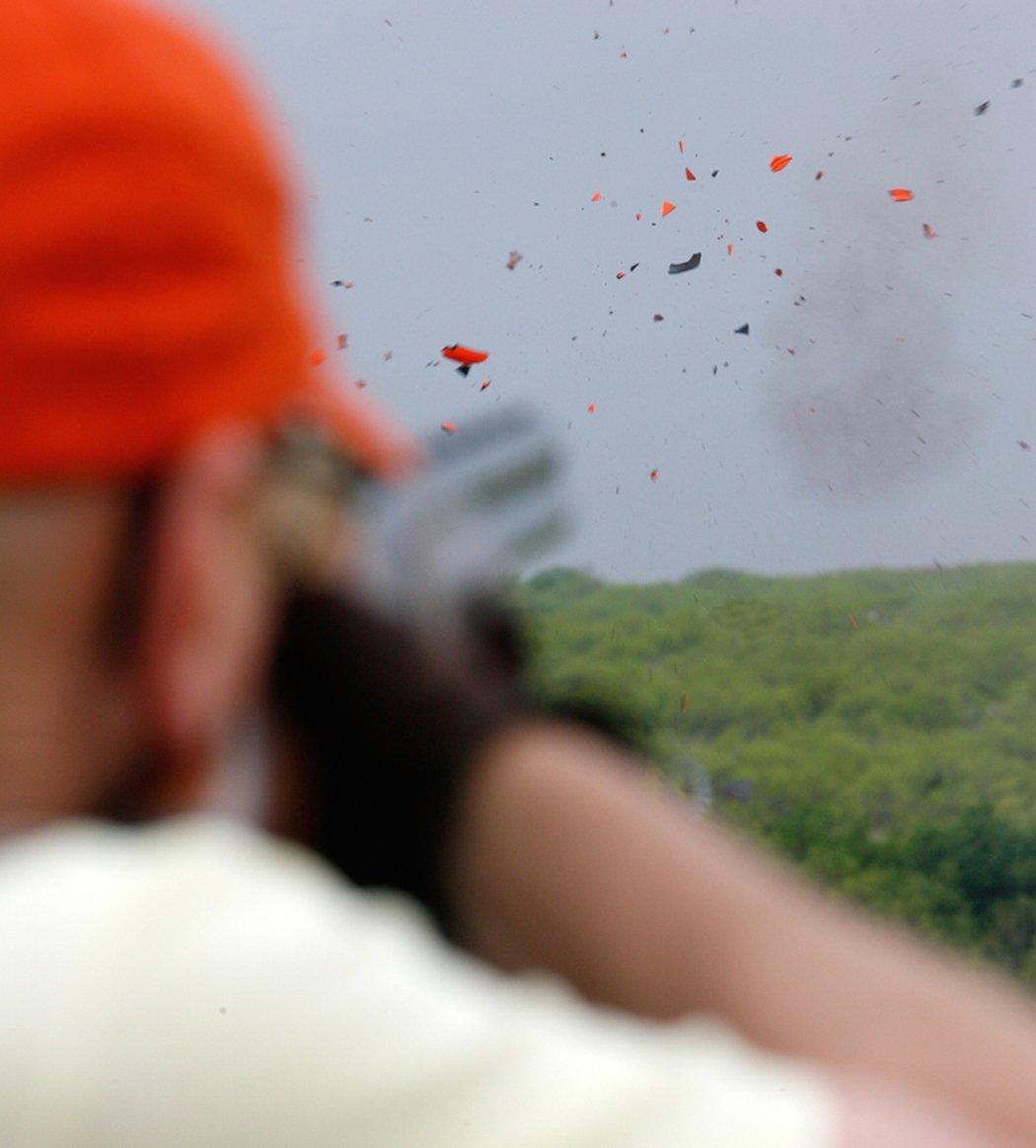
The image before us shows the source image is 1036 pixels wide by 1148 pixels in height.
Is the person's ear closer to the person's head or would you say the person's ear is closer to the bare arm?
the person's head

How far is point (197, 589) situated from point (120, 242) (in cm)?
8

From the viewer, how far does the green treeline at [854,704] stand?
941mm

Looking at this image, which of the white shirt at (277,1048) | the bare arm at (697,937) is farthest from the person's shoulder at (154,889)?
the bare arm at (697,937)

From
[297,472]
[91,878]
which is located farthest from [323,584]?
[91,878]

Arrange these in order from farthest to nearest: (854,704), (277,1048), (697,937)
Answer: (854,704) < (697,937) < (277,1048)

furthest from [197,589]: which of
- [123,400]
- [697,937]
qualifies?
[697,937]

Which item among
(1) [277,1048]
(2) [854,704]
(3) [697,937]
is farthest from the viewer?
(2) [854,704]

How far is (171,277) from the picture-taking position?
0.82 ft

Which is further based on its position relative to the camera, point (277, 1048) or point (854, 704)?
point (854, 704)

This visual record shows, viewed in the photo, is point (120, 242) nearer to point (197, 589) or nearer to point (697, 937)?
point (197, 589)

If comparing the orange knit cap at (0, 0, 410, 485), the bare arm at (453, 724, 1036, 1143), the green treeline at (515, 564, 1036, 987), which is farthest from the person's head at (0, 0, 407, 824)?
the green treeline at (515, 564, 1036, 987)

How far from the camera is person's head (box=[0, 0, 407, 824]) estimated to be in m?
0.23

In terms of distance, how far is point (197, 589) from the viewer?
0.25 metres

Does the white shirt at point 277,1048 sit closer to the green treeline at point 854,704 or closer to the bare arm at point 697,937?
the bare arm at point 697,937
